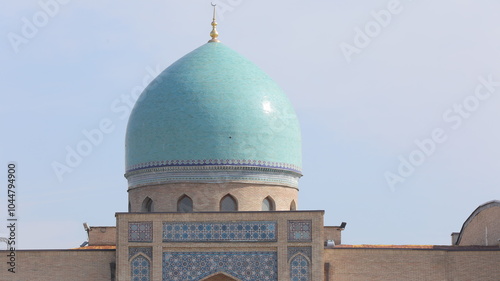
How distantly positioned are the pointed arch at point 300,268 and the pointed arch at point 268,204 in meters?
1.98

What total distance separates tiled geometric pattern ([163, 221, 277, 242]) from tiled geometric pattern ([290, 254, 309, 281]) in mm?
444

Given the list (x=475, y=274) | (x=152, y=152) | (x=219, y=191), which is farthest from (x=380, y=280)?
(x=152, y=152)

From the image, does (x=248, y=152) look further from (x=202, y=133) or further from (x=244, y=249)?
(x=244, y=249)

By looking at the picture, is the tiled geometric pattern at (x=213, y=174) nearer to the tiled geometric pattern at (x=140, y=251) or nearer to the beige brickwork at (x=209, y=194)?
the beige brickwork at (x=209, y=194)

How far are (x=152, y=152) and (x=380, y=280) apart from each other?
4.35m

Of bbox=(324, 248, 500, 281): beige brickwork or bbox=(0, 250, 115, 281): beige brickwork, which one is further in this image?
bbox=(0, 250, 115, 281): beige brickwork

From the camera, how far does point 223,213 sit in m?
16.8

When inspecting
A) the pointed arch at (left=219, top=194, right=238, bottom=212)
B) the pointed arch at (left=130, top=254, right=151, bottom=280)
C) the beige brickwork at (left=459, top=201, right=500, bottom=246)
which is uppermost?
the pointed arch at (left=219, top=194, right=238, bottom=212)

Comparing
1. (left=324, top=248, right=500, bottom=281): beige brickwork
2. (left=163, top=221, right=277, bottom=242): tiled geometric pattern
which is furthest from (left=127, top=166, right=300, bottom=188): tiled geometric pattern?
(left=324, top=248, right=500, bottom=281): beige brickwork

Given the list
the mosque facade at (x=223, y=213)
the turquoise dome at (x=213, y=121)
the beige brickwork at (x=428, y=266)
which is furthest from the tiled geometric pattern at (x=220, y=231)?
the turquoise dome at (x=213, y=121)

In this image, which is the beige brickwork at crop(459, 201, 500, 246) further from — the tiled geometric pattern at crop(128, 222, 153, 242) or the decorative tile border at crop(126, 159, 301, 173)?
the tiled geometric pattern at crop(128, 222, 153, 242)

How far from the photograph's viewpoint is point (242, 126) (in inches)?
724

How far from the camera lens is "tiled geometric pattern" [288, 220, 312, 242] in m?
16.7

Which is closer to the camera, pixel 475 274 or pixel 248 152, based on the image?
pixel 475 274
